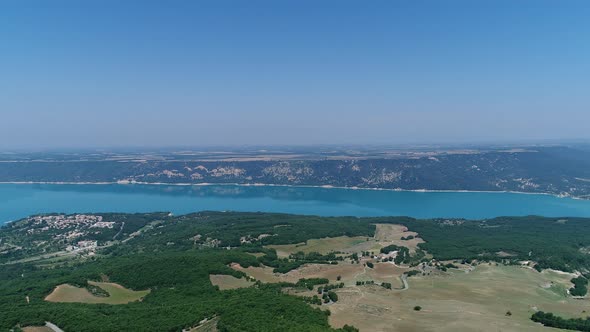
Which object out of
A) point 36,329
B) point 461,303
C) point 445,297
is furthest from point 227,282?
point 461,303

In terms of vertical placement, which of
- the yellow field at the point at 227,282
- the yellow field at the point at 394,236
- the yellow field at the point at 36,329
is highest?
the yellow field at the point at 36,329

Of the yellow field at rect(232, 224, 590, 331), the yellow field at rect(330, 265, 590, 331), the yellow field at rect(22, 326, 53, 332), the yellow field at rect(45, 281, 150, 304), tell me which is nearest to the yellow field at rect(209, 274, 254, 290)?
the yellow field at rect(232, 224, 590, 331)

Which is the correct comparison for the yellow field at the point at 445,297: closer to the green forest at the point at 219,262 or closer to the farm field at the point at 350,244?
the green forest at the point at 219,262

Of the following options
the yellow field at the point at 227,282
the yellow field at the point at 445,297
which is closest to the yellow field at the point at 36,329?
the yellow field at the point at 227,282

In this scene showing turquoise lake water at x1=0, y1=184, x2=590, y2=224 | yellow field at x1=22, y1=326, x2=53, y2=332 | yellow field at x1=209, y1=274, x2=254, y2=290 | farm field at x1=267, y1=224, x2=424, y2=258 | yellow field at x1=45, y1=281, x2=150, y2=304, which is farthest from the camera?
turquoise lake water at x1=0, y1=184, x2=590, y2=224

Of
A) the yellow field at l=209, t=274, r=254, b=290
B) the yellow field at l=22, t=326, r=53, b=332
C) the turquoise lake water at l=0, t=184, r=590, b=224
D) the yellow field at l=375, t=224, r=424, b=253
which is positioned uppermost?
the yellow field at l=22, t=326, r=53, b=332

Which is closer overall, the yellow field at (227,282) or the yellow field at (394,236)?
the yellow field at (227,282)

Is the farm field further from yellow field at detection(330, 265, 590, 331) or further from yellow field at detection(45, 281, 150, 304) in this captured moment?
yellow field at detection(45, 281, 150, 304)

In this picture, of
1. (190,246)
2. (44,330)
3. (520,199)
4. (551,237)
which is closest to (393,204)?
(520,199)
